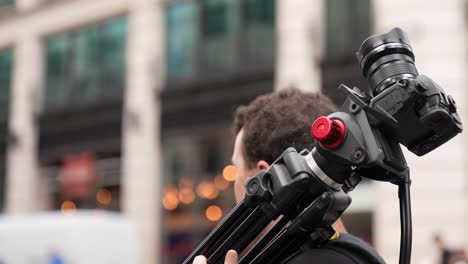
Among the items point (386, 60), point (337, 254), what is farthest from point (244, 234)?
point (386, 60)

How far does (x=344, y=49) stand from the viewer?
1443 centimetres

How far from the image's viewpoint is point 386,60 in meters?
1.60

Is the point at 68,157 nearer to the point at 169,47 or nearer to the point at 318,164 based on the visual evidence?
the point at 169,47

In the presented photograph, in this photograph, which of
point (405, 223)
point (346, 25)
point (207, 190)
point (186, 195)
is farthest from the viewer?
point (186, 195)

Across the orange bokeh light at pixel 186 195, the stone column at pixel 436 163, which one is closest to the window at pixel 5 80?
the orange bokeh light at pixel 186 195

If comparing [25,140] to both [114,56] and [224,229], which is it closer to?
[114,56]

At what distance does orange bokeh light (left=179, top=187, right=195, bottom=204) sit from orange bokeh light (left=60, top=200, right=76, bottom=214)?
383 centimetres

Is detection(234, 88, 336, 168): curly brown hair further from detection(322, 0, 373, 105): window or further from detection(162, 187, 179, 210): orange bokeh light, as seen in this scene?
detection(162, 187, 179, 210): orange bokeh light

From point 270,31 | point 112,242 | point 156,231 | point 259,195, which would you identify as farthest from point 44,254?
point 259,195

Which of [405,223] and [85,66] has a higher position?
[85,66]

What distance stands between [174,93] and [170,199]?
2.62m

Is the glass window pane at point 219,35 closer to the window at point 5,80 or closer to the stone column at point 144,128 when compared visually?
the stone column at point 144,128

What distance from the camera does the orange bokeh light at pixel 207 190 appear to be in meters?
16.7

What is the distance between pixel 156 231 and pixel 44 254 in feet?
15.2
